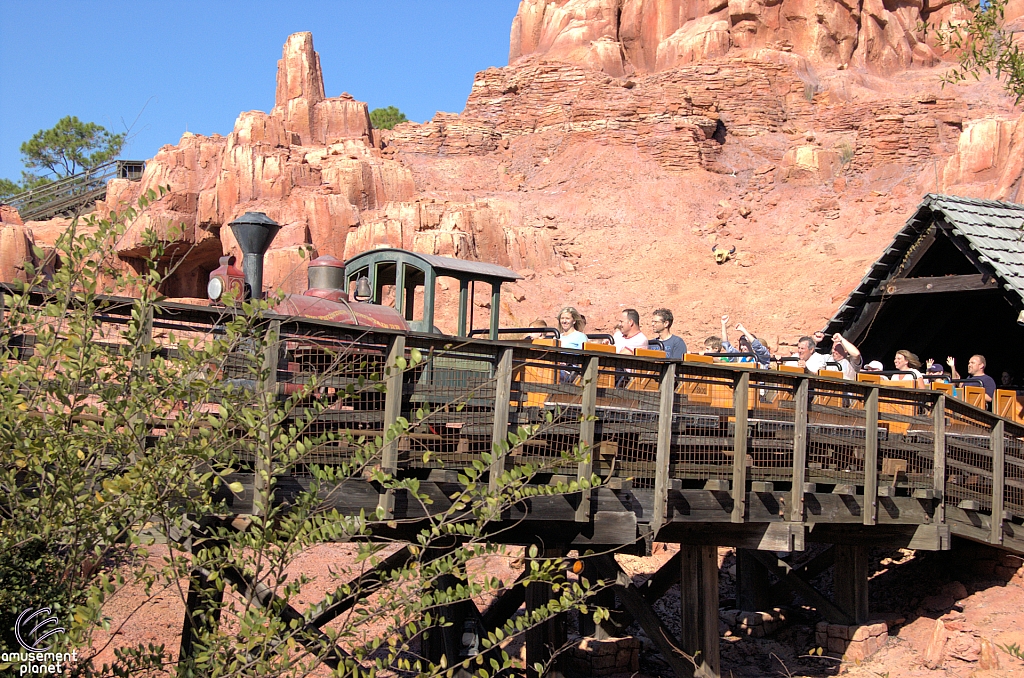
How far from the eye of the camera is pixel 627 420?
719 centimetres

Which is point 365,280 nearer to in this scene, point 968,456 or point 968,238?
point 968,456

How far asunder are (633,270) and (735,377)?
27.3 meters

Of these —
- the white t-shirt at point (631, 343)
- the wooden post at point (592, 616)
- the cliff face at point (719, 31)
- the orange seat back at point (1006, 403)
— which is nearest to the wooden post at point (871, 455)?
the white t-shirt at point (631, 343)

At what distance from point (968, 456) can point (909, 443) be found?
108 centimetres

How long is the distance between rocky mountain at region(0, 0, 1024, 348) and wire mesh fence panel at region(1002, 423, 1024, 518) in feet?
58.9

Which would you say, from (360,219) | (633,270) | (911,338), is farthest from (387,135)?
(911,338)

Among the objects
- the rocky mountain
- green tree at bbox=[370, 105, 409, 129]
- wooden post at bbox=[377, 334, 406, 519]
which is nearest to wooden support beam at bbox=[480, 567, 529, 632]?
wooden post at bbox=[377, 334, 406, 519]

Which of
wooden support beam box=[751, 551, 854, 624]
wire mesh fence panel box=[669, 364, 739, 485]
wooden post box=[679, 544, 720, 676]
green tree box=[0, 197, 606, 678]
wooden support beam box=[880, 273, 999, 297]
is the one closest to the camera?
green tree box=[0, 197, 606, 678]

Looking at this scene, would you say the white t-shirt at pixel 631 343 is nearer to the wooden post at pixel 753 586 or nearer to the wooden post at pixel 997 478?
the wooden post at pixel 997 478

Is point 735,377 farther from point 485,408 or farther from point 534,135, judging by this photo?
point 534,135

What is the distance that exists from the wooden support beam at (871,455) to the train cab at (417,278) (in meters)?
4.07

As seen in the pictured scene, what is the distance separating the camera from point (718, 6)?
170 feet

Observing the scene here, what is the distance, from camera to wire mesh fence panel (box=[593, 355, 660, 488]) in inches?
277

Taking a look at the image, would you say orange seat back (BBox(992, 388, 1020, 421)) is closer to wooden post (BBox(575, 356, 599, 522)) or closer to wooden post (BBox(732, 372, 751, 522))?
wooden post (BBox(732, 372, 751, 522))
